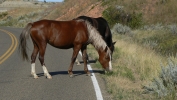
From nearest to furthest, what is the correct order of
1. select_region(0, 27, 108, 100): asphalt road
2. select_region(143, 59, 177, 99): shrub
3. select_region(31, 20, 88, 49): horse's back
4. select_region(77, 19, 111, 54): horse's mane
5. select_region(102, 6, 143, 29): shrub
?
select_region(143, 59, 177, 99): shrub < select_region(0, 27, 108, 100): asphalt road < select_region(31, 20, 88, 49): horse's back < select_region(77, 19, 111, 54): horse's mane < select_region(102, 6, 143, 29): shrub

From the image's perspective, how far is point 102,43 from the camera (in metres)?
11.2

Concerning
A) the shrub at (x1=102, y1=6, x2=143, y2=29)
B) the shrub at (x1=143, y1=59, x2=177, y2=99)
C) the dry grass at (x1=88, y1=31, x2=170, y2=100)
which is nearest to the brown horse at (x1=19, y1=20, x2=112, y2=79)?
the dry grass at (x1=88, y1=31, x2=170, y2=100)

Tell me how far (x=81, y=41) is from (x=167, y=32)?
18.8 meters

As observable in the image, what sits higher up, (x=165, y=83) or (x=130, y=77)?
(x=165, y=83)

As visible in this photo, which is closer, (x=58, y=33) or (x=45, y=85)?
(x=45, y=85)

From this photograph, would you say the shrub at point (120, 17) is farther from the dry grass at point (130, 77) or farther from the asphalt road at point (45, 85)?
the asphalt road at point (45, 85)

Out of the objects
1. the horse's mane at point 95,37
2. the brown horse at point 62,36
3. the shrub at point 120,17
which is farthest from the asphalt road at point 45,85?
the shrub at point 120,17

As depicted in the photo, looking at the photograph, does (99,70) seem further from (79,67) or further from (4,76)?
(4,76)

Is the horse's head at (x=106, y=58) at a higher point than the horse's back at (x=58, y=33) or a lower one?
lower

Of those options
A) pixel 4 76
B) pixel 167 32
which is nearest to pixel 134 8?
pixel 167 32

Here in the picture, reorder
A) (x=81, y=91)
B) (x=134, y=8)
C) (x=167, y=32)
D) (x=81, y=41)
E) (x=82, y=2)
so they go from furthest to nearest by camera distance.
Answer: (x=82, y=2) → (x=134, y=8) → (x=167, y=32) → (x=81, y=41) → (x=81, y=91)

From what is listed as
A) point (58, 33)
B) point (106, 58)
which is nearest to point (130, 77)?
point (106, 58)

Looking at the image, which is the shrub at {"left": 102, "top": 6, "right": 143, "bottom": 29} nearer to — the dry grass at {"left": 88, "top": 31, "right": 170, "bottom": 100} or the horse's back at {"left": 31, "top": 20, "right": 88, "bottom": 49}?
the dry grass at {"left": 88, "top": 31, "right": 170, "bottom": 100}

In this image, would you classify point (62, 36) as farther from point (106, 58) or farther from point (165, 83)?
point (165, 83)
